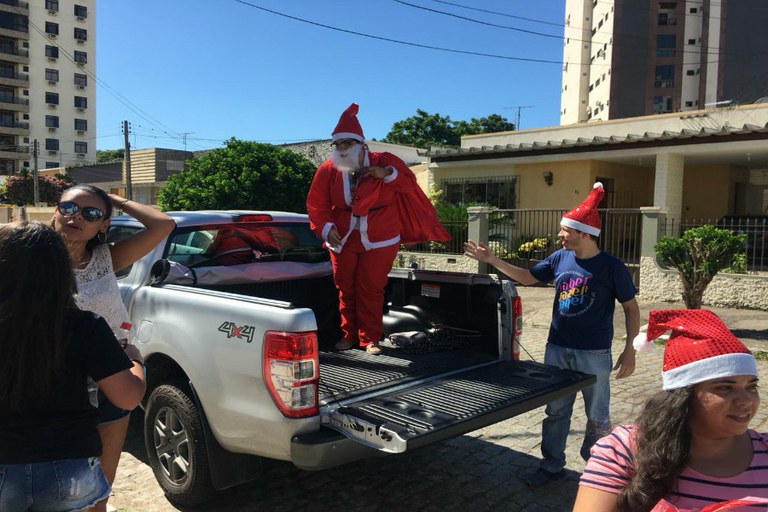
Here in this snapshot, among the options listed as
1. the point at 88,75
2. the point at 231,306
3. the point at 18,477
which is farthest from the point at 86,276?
the point at 88,75

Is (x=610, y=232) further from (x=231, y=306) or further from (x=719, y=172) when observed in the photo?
(x=231, y=306)

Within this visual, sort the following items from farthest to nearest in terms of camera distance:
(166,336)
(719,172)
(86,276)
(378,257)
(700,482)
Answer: (719,172), (378,257), (166,336), (86,276), (700,482)

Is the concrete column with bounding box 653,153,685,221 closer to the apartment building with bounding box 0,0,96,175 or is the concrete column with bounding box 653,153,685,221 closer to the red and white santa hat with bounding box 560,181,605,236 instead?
the red and white santa hat with bounding box 560,181,605,236

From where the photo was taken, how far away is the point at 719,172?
1642 centimetres

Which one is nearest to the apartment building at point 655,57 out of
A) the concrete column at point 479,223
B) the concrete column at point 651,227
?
the concrete column at point 479,223

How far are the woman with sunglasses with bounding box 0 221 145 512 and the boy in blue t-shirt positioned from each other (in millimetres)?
2707

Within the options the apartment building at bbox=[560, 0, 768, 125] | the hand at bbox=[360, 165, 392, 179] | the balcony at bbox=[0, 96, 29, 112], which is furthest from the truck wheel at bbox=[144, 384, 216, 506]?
the balcony at bbox=[0, 96, 29, 112]

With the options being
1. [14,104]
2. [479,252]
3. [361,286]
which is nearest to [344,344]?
[361,286]

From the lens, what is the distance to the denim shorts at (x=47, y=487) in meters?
1.71

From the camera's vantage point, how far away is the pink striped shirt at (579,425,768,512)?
156 centimetres

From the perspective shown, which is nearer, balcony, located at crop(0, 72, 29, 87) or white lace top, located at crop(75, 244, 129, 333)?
white lace top, located at crop(75, 244, 129, 333)

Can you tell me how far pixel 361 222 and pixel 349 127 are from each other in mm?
743

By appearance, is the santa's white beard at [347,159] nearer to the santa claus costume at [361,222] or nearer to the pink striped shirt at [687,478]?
the santa claus costume at [361,222]

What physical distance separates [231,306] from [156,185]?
36379 millimetres
